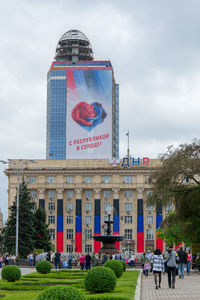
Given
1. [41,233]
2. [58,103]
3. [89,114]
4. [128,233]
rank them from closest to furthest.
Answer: [41,233] → [128,233] → [89,114] → [58,103]

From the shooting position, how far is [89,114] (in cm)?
12744

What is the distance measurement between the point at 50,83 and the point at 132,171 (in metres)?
54.1

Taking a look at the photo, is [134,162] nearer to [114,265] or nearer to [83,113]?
[83,113]

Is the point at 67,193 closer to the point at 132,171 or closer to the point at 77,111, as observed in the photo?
the point at 132,171

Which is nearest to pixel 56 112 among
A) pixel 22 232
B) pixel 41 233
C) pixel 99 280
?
pixel 41 233

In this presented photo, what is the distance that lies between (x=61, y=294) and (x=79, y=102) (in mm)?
121337

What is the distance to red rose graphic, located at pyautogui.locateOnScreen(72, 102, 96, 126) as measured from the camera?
127 m

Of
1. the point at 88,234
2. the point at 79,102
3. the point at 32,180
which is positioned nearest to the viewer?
the point at 88,234

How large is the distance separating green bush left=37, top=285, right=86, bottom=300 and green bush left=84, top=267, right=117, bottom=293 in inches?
334

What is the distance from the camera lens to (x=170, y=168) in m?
39.2

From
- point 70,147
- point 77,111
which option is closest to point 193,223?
point 70,147

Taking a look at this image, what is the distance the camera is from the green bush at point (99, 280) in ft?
62.2

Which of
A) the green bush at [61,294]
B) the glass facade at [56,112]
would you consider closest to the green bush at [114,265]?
the green bush at [61,294]

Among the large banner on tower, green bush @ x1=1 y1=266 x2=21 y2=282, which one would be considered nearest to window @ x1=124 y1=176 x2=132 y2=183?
the large banner on tower
